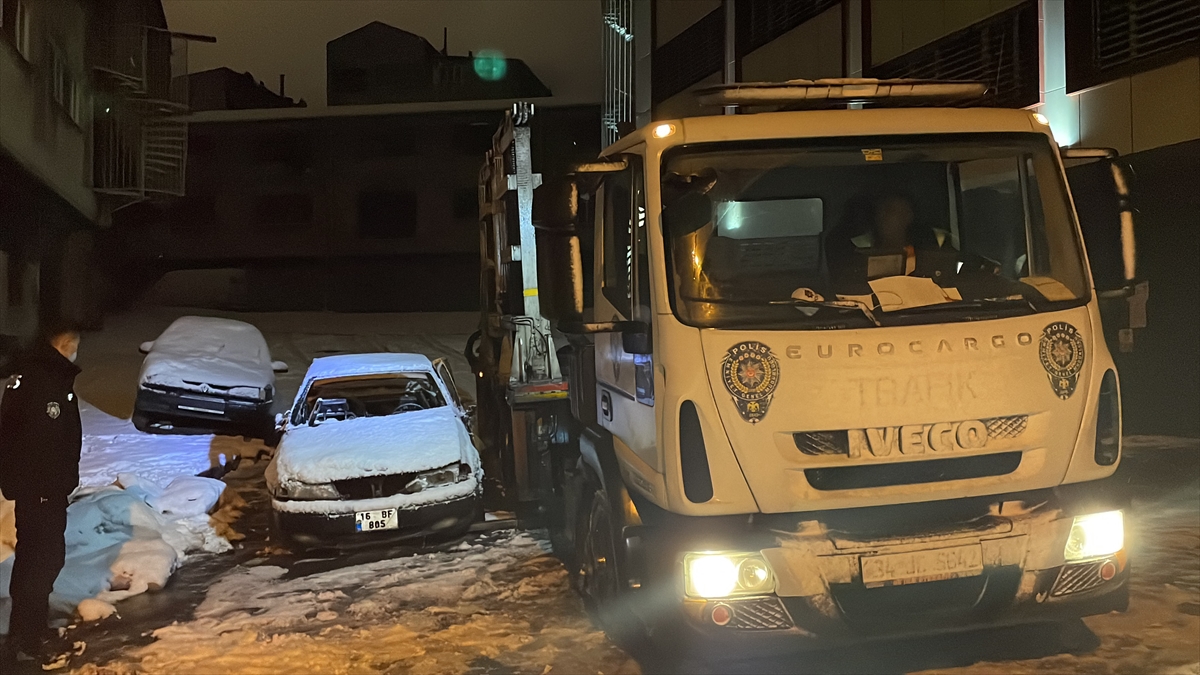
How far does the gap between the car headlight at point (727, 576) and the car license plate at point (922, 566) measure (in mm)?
422

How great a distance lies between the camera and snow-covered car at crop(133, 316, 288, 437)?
1216 cm

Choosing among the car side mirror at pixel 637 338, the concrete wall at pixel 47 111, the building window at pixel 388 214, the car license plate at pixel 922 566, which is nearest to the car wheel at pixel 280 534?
the car side mirror at pixel 637 338

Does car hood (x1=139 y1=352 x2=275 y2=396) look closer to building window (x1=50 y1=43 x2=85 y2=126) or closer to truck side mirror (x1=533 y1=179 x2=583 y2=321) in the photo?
building window (x1=50 y1=43 x2=85 y2=126)

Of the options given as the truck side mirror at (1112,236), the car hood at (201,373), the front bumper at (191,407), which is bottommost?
the front bumper at (191,407)

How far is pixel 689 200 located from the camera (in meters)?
4.16

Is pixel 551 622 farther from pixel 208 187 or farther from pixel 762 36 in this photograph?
pixel 208 187

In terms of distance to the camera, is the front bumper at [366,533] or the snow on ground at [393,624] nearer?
the snow on ground at [393,624]

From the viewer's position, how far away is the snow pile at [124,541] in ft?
20.7

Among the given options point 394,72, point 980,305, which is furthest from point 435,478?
point 394,72

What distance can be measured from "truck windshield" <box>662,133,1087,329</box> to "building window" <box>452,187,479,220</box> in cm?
3128

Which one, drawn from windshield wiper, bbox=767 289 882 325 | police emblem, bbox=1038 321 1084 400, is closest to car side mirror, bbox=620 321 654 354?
windshield wiper, bbox=767 289 882 325

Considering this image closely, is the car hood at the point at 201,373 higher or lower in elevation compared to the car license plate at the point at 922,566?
higher

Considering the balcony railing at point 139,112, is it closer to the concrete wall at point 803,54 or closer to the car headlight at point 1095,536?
the concrete wall at point 803,54

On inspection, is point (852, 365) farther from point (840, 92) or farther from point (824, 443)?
point (840, 92)
